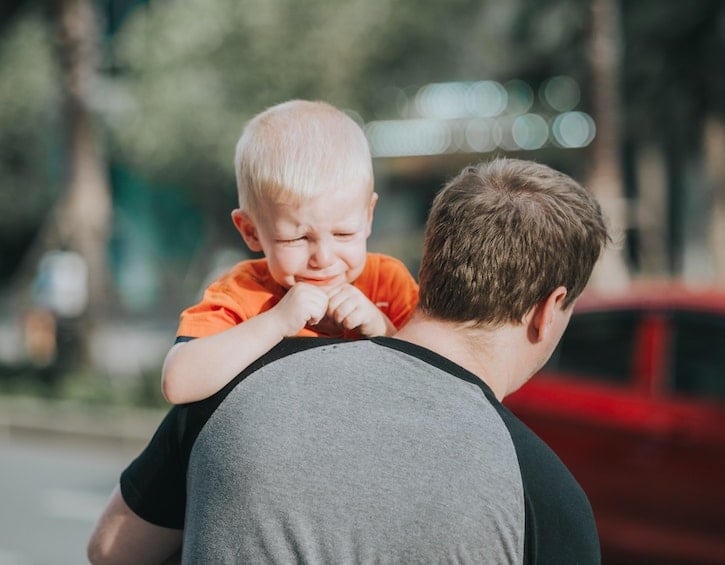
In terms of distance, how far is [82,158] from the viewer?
11.9 metres

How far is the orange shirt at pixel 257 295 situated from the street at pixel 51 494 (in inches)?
210

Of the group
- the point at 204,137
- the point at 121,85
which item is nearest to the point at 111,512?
the point at 204,137

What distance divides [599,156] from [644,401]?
5.67 meters

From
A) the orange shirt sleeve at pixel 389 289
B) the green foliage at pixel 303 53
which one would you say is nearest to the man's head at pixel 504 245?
the orange shirt sleeve at pixel 389 289

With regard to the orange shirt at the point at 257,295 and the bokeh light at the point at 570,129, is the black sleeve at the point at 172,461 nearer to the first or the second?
the orange shirt at the point at 257,295

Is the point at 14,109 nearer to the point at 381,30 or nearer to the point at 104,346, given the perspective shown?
the point at 381,30

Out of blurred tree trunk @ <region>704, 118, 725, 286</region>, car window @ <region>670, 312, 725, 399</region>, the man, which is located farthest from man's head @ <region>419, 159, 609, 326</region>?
blurred tree trunk @ <region>704, 118, 725, 286</region>

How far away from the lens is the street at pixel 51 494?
7.08 m

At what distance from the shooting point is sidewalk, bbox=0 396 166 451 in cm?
1057

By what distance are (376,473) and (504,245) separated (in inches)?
14.8

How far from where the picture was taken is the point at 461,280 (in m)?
1.62

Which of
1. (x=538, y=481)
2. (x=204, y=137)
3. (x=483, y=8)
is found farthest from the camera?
(x=204, y=137)

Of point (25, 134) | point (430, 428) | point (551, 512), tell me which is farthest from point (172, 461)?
point (25, 134)

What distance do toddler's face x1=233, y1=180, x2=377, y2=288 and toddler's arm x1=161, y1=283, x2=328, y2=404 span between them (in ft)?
0.26
